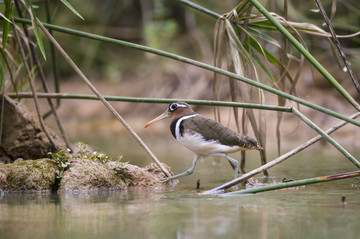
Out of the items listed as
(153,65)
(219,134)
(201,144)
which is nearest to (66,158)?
(201,144)

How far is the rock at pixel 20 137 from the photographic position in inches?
268

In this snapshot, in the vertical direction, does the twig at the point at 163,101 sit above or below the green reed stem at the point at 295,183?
above

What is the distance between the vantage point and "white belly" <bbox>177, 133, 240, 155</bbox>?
6.04 metres

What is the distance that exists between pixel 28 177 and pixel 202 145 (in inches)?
67.9

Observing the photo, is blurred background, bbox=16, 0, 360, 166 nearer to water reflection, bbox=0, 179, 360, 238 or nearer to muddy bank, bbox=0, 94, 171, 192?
muddy bank, bbox=0, 94, 171, 192

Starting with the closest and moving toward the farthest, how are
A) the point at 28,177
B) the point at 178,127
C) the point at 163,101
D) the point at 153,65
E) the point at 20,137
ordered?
1. the point at 163,101
2. the point at 28,177
3. the point at 178,127
4. the point at 20,137
5. the point at 153,65

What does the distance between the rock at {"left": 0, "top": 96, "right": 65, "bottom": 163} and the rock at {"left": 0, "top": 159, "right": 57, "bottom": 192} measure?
3.68 feet

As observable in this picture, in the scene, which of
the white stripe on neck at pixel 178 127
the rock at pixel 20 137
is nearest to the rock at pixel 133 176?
the white stripe on neck at pixel 178 127

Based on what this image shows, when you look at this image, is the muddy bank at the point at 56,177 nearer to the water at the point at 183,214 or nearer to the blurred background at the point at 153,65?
the water at the point at 183,214

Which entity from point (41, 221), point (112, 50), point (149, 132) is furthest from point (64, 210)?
point (112, 50)

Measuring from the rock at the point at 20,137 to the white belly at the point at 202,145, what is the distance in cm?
167

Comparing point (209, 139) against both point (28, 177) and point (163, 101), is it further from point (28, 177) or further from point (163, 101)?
point (28, 177)

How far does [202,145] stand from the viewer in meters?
6.06

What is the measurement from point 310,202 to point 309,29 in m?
2.14
